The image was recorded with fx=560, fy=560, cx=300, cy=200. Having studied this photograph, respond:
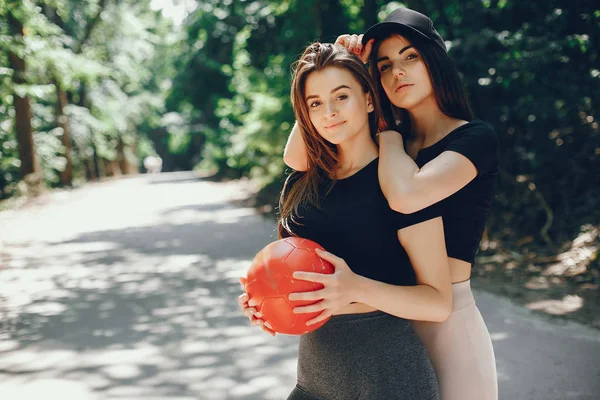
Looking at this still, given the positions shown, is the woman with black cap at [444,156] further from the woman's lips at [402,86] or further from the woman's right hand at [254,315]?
the woman's right hand at [254,315]

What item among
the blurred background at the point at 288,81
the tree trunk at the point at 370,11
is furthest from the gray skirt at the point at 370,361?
the tree trunk at the point at 370,11

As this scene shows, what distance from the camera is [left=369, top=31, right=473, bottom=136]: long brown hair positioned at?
1.95m

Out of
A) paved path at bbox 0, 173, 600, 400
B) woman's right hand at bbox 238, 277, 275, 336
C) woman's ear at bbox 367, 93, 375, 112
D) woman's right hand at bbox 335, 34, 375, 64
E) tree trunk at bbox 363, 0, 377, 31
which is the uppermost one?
tree trunk at bbox 363, 0, 377, 31

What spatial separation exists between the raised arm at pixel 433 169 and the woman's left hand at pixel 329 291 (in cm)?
26

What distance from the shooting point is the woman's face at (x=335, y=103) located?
73.2 inches

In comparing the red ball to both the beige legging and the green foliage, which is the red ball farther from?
the green foliage

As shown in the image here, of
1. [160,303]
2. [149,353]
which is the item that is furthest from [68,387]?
[160,303]

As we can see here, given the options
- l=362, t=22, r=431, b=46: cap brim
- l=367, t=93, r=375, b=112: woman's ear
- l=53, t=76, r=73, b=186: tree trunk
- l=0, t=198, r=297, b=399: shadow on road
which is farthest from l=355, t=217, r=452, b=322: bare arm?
l=53, t=76, r=73, b=186: tree trunk

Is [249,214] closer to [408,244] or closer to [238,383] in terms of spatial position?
[238,383]

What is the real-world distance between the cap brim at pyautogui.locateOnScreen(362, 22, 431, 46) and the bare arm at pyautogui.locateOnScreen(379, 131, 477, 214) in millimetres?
418

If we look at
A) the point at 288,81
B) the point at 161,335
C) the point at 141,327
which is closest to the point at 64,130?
the point at 288,81

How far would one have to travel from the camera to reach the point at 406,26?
1.91 m

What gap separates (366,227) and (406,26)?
0.70 metres

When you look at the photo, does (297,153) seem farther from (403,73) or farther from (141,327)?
(141,327)
